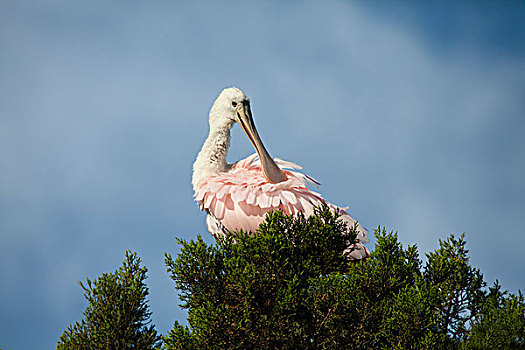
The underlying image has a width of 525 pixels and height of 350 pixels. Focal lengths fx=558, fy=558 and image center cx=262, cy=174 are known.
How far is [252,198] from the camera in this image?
764 centimetres

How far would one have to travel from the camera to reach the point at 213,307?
432 cm

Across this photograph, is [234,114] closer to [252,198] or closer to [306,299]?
[252,198]

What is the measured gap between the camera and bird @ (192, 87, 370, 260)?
7.53 metres

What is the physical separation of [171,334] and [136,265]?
2.90ft

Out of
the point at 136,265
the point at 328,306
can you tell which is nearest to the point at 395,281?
the point at 328,306

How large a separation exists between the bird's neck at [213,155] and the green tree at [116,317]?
3.40 metres

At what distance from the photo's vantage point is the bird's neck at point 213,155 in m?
8.41

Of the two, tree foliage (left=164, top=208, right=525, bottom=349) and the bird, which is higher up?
the bird

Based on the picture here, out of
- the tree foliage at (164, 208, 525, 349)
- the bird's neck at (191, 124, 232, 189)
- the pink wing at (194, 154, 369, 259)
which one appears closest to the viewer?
the tree foliage at (164, 208, 525, 349)

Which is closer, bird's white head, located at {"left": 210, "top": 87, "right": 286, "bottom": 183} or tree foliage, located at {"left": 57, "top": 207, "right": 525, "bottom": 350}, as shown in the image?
tree foliage, located at {"left": 57, "top": 207, "right": 525, "bottom": 350}

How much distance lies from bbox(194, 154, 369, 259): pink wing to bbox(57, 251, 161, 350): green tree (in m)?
2.74

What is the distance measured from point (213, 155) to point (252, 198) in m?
1.27

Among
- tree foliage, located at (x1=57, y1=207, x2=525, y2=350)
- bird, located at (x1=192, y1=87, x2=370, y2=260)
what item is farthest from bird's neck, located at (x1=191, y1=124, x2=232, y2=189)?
tree foliage, located at (x1=57, y1=207, x2=525, y2=350)

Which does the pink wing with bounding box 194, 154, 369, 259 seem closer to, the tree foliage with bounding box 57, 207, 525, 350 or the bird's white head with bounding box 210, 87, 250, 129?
the bird's white head with bounding box 210, 87, 250, 129
